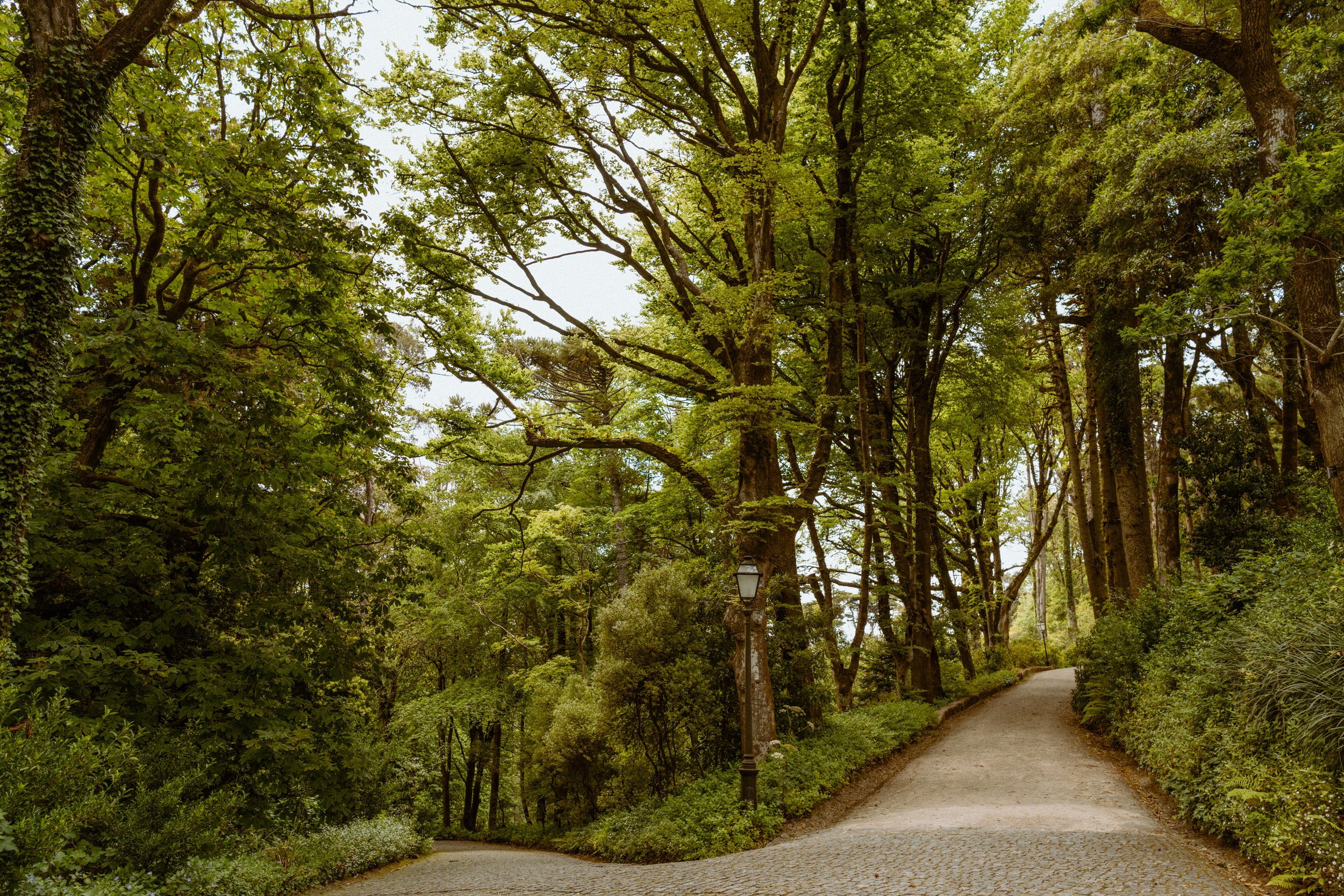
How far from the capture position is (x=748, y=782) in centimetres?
841

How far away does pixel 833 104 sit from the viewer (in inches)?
481

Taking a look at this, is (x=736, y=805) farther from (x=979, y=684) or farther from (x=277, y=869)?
(x=979, y=684)

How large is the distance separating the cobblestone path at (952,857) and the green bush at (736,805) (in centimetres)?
51

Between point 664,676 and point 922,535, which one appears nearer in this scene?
point 664,676

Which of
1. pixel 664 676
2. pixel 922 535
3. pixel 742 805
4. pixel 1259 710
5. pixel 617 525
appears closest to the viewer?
pixel 1259 710

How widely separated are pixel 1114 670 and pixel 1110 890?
8216 mm

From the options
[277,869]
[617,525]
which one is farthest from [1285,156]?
[617,525]

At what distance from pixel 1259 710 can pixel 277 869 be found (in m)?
9.52

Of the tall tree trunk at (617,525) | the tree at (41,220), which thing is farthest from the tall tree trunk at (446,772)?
the tree at (41,220)

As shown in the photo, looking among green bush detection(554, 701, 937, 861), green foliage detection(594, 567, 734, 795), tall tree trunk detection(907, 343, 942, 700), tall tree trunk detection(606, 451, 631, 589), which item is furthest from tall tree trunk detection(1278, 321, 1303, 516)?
tall tree trunk detection(606, 451, 631, 589)

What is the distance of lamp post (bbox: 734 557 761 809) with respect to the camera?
27.4 ft

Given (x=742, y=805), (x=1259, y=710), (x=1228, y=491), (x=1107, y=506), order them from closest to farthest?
(x=1259, y=710) < (x=742, y=805) < (x=1228, y=491) < (x=1107, y=506)

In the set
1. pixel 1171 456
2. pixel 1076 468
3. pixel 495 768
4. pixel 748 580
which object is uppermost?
pixel 1076 468

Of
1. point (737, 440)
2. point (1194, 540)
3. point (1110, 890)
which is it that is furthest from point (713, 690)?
point (1194, 540)
